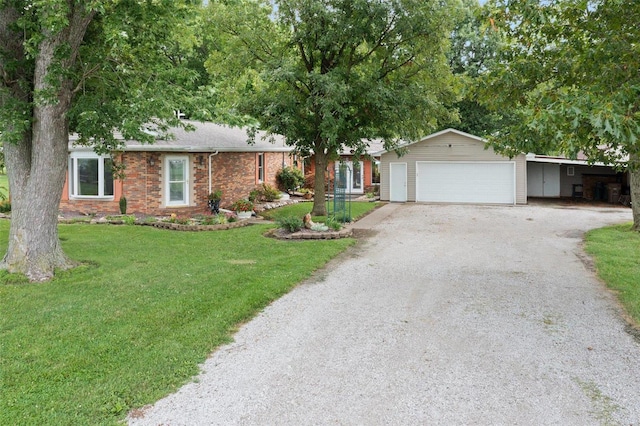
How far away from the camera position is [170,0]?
28.6 ft

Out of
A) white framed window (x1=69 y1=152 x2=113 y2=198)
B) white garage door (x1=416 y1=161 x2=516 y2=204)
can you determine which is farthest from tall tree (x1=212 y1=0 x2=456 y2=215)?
white garage door (x1=416 y1=161 x2=516 y2=204)

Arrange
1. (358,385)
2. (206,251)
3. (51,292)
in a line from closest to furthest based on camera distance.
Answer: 1. (358,385)
2. (51,292)
3. (206,251)

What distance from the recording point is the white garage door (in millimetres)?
24688

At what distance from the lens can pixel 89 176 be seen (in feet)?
58.1

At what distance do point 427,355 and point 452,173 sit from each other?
2099cm

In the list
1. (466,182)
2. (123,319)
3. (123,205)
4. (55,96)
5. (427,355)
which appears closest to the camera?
(427,355)

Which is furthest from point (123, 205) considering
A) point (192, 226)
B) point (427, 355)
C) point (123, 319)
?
Answer: point (427, 355)

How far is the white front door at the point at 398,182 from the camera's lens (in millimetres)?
25984

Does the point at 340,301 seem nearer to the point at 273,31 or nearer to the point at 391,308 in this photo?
the point at 391,308

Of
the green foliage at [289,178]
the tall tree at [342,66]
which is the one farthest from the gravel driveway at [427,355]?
the green foliage at [289,178]

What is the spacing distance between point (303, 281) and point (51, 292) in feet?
13.2

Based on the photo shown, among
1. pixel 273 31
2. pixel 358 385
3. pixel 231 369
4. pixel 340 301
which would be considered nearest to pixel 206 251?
pixel 340 301

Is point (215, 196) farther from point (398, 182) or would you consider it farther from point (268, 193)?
point (398, 182)

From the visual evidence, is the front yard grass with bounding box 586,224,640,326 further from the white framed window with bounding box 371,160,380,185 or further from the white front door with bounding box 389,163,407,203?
the white framed window with bounding box 371,160,380,185
